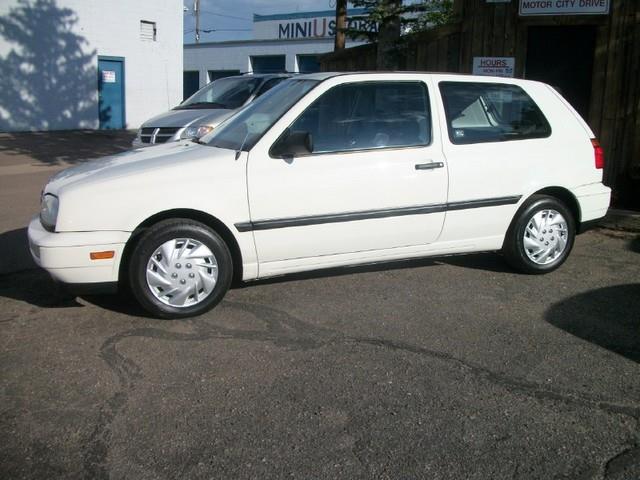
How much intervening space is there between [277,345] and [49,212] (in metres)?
1.80

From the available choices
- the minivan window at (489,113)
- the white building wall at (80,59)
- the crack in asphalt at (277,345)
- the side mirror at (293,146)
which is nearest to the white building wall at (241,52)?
the white building wall at (80,59)

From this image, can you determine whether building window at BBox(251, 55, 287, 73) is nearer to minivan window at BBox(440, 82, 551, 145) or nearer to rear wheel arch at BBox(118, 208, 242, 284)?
minivan window at BBox(440, 82, 551, 145)

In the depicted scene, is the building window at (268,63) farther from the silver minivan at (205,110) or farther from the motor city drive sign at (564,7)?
the motor city drive sign at (564,7)

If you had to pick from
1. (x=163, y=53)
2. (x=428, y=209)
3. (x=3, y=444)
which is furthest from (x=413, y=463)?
(x=163, y=53)

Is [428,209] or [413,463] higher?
[428,209]

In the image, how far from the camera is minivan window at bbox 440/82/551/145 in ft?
17.7

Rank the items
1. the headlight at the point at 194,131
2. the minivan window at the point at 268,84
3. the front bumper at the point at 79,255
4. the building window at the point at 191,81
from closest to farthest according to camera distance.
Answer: the front bumper at the point at 79,255, the headlight at the point at 194,131, the minivan window at the point at 268,84, the building window at the point at 191,81

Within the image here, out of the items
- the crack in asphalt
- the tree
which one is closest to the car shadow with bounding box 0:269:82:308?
the crack in asphalt

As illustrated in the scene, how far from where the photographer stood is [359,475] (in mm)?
2914

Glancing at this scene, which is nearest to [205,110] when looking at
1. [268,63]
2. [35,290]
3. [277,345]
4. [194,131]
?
[194,131]

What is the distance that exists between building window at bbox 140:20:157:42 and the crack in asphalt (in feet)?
57.9

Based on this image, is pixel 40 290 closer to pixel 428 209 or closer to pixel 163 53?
pixel 428 209

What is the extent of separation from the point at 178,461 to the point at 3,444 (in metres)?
0.84

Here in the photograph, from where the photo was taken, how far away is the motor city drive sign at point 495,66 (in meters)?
8.85
